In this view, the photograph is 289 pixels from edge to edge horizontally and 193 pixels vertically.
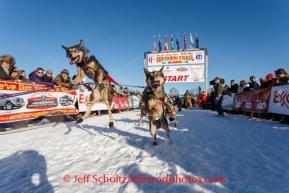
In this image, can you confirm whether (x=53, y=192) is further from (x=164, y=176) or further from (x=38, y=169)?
(x=164, y=176)

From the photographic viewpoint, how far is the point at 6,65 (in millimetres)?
6723

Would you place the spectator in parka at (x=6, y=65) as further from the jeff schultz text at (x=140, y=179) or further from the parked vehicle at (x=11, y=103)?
the jeff schultz text at (x=140, y=179)

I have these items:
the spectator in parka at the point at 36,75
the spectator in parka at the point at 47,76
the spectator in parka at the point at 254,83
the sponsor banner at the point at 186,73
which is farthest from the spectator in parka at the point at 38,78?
the sponsor banner at the point at 186,73

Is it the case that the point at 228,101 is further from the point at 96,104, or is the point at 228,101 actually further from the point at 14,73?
Answer: the point at 14,73

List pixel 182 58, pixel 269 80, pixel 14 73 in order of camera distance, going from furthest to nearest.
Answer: pixel 182 58 < pixel 269 80 < pixel 14 73

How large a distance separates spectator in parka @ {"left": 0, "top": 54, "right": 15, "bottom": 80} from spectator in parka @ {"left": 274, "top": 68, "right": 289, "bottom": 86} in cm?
1177

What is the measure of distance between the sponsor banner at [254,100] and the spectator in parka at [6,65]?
38.6 feet

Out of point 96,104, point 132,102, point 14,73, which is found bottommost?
point 96,104

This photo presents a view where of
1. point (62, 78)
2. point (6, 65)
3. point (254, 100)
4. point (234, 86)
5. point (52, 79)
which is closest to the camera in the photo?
point (6, 65)

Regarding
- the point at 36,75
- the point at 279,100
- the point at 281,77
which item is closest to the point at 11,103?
the point at 36,75

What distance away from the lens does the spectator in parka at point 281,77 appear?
791 cm

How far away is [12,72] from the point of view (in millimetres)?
7234

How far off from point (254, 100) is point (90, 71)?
9103 mm

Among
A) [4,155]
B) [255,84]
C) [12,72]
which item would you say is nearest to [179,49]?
[255,84]
